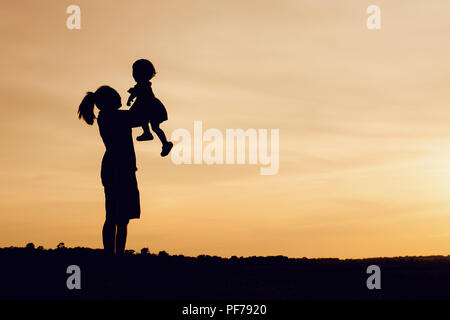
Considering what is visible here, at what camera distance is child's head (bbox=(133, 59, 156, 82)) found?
11594mm

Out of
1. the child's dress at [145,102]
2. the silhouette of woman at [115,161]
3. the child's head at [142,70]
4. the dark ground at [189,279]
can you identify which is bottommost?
the dark ground at [189,279]

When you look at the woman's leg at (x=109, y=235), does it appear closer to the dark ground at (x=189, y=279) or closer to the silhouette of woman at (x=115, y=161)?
the silhouette of woman at (x=115, y=161)

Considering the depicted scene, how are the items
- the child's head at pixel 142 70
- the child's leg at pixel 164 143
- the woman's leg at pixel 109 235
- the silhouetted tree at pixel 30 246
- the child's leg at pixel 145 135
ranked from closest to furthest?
1. the child's head at pixel 142 70
2. the woman's leg at pixel 109 235
3. the child's leg at pixel 145 135
4. the child's leg at pixel 164 143
5. the silhouetted tree at pixel 30 246

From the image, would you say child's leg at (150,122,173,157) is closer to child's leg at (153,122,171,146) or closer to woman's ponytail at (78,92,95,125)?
child's leg at (153,122,171,146)

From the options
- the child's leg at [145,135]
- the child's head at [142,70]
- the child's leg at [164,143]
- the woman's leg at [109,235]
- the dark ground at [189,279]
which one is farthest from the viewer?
the child's leg at [164,143]

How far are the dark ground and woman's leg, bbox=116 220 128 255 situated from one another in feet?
0.75

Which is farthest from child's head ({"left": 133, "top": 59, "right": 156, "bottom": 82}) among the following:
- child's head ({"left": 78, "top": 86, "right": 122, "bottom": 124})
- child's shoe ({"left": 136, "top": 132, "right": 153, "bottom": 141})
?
child's shoe ({"left": 136, "top": 132, "right": 153, "bottom": 141})

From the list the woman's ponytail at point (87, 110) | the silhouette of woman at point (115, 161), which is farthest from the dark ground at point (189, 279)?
the woman's ponytail at point (87, 110)

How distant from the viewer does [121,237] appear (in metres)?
11.9

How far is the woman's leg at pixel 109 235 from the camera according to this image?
11.8 metres

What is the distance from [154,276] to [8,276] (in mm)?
2683

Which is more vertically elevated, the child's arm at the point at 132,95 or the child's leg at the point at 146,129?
the child's arm at the point at 132,95
